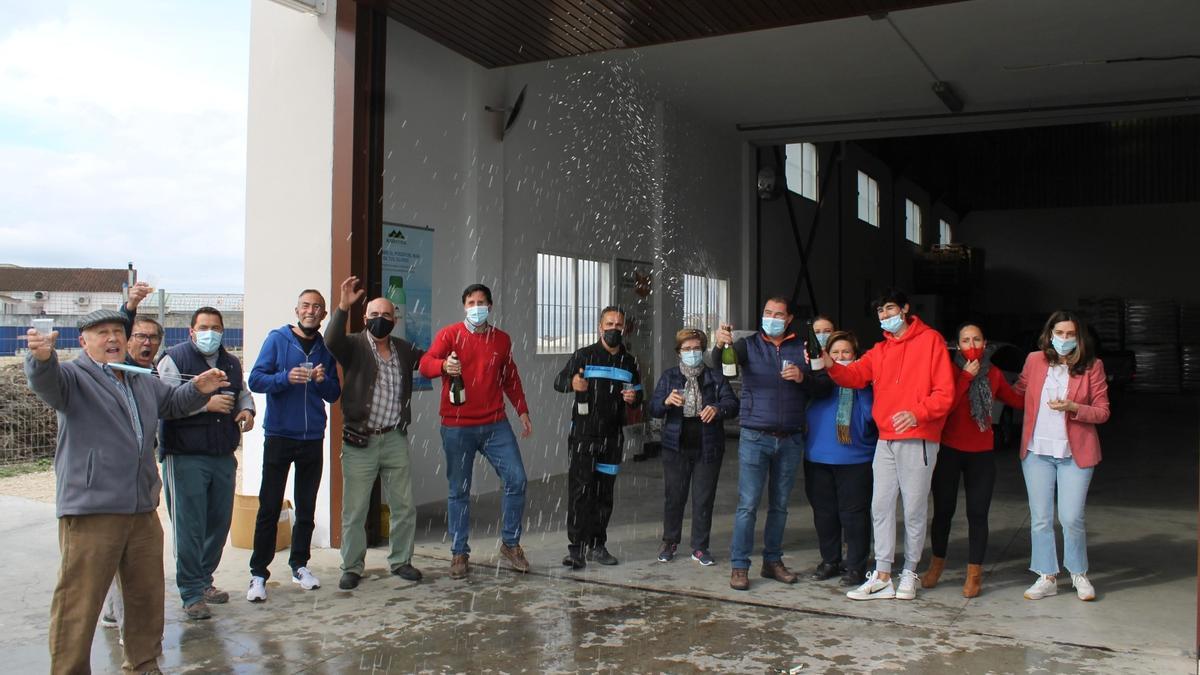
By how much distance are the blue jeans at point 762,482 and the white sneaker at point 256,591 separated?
260 cm

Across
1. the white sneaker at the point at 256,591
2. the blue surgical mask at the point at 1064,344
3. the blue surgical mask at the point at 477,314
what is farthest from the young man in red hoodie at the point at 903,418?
the white sneaker at the point at 256,591

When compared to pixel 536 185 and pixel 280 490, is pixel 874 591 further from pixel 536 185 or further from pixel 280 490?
pixel 536 185

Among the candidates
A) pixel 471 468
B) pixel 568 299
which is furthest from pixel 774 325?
pixel 568 299

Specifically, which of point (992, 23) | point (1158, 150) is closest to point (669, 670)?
point (992, 23)

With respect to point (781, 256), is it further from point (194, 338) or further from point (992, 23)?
point (194, 338)

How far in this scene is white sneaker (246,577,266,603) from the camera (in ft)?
16.7

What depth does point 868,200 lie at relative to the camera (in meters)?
20.2

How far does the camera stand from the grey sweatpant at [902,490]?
5.06 m

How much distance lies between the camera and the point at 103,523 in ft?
11.6

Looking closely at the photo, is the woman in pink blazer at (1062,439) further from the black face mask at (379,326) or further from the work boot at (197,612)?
the work boot at (197,612)

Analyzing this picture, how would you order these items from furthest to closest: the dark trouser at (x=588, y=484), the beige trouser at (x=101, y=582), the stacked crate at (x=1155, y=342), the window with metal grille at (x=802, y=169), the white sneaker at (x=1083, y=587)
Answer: the stacked crate at (x=1155, y=342) → the window with metal grille at (x=802, y=169) → the dark trouser at (x=588, y=484) → the white sneaker at (x=1083, y=587) → the beige trouser at (x=101, y=582)

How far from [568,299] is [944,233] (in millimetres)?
Result: 20236

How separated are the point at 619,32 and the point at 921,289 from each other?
19.1 meters

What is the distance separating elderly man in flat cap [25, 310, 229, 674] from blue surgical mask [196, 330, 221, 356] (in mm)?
1056
